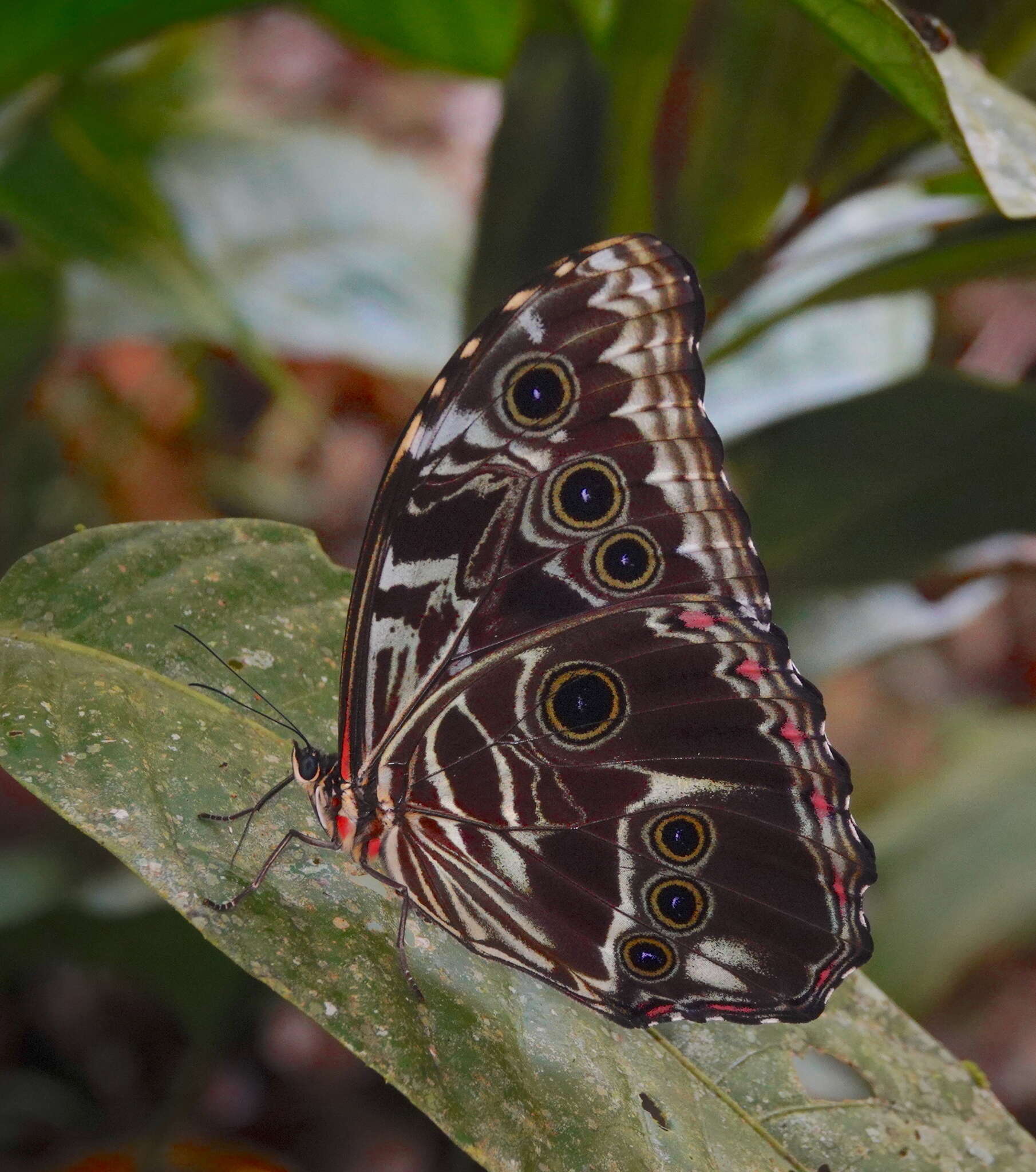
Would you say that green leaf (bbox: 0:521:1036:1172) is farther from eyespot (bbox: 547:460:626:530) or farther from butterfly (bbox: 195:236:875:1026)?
eyespot (bbox: 547:460:626:530)

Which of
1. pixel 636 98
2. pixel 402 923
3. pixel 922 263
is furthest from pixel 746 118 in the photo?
pixel 402 923

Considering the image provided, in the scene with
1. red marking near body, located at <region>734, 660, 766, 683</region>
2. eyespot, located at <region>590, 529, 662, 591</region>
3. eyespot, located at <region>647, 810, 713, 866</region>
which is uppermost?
eyespot, located at <region>590, 529, 662, 591</region>

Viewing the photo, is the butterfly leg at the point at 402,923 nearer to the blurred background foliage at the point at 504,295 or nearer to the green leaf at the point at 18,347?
the blurred background foliage at the point at 504,295

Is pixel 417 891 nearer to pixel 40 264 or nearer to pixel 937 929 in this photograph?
pixel 40 264


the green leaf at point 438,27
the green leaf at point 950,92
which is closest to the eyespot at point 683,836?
the green leaf at point 950,92

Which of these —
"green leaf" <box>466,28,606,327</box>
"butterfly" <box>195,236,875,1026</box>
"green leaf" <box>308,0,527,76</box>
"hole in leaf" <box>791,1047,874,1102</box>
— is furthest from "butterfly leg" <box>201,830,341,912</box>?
"green leaf" <box>308,0,527,76</box>

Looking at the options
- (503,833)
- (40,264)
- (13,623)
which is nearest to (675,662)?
(503,833)
